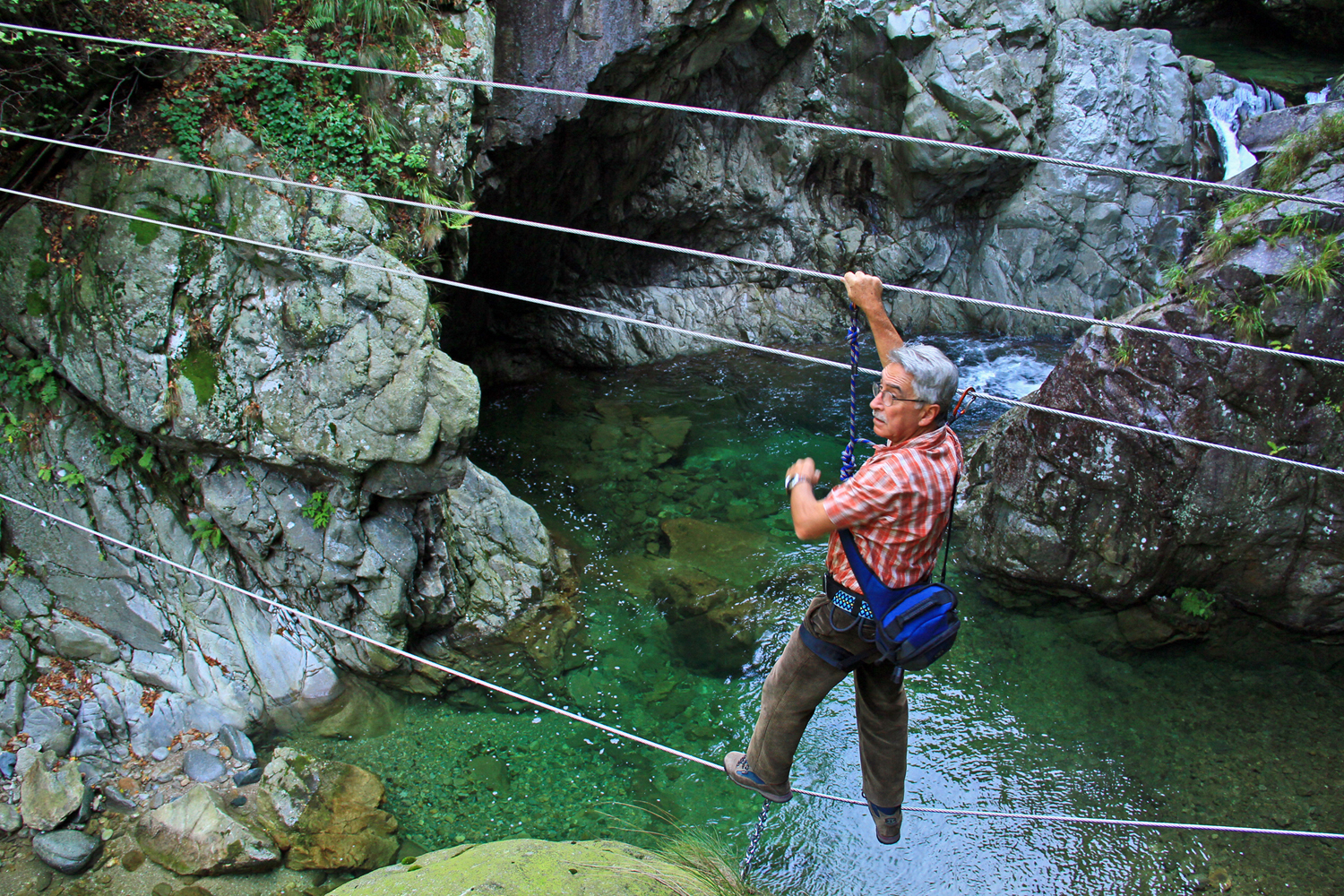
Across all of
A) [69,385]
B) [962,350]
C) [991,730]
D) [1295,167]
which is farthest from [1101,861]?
[962,350]

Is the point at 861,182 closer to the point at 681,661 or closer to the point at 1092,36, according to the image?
the point at 1092,36

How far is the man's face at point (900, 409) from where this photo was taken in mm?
2459

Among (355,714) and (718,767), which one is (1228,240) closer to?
(718,767)

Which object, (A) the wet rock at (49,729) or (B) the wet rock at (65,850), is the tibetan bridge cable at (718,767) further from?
(B) the wet rock at (65,850)

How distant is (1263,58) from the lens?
12.3 meters

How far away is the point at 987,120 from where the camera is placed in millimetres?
10586

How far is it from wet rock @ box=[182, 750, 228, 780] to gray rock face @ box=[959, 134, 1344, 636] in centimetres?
609

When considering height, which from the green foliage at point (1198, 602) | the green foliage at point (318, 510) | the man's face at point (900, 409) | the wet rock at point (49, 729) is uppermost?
the man's face at point (900, 409)

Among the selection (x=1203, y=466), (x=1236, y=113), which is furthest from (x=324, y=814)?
(x=1236, y=113)

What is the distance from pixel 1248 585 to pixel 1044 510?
4.92 feet

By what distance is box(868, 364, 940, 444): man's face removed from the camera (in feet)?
8.07

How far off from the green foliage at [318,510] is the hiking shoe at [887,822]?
420 centimetres

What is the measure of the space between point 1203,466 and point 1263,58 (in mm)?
11022

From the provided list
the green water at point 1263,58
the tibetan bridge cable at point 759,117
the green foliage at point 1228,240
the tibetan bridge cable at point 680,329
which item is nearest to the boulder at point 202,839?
the tibetan bridge cable at point 680,329
